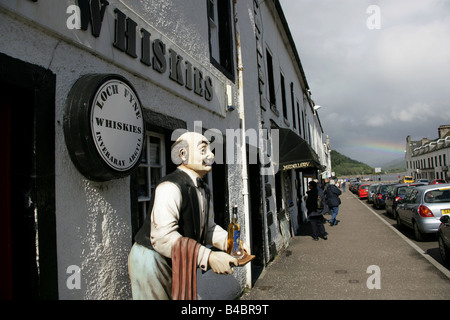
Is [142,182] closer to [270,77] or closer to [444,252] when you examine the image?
[444,252]

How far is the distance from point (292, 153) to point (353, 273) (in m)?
Result: 3.54

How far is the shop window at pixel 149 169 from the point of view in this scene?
335cm

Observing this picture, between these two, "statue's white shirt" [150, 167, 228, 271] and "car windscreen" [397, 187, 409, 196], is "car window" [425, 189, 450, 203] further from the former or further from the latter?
"statue's white shirt" [150, 167, 228, 271]

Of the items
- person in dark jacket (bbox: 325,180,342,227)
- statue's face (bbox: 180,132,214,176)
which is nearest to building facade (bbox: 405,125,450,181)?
person in dark jacket (bbox: 325,180,342,227)

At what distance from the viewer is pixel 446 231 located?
6.66 metres

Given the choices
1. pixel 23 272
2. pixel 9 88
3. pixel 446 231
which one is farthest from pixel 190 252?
pixel 446 231

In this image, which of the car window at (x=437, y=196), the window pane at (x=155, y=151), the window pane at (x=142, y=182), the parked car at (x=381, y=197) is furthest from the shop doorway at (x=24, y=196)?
the parked car at (x=381, y=197)

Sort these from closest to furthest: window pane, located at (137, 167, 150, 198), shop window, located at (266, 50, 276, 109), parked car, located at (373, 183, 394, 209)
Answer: window pane, located at (137, 167, 150, 198) < shop window, located at (266, 50, 276, 109) < parked car, located at (373, 183, 394, 209)

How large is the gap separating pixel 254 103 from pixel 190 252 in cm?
584

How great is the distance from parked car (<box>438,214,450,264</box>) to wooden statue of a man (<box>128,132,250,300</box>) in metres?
5.85

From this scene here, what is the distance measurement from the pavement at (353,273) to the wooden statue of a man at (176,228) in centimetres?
352

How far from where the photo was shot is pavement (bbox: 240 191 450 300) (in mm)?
5363

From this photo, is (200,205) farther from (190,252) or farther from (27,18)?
(27,18)

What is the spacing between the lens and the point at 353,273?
21.3 ft
